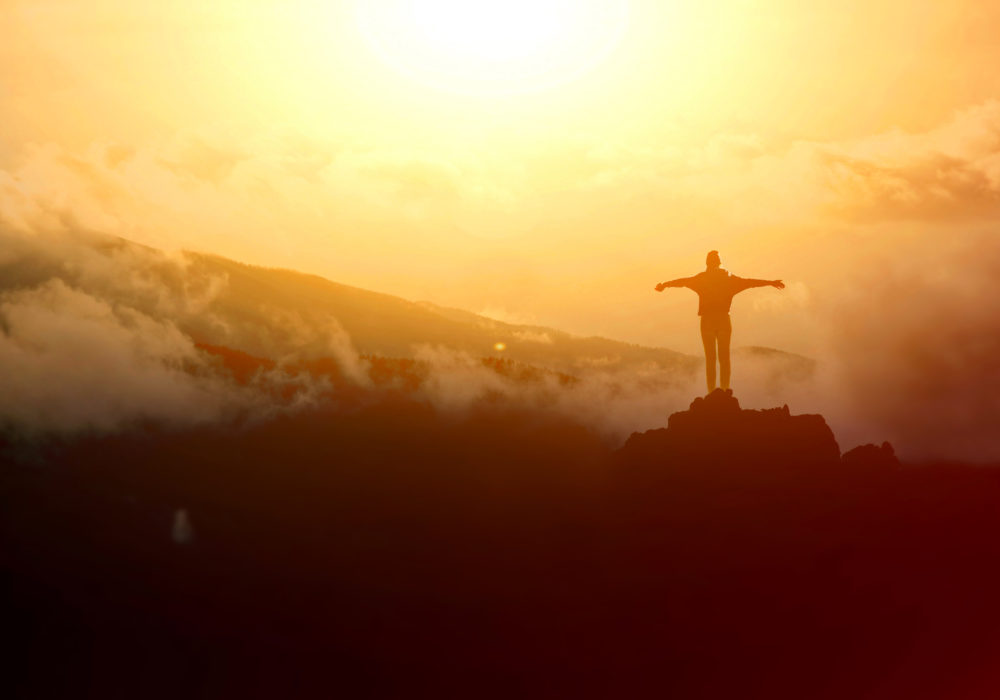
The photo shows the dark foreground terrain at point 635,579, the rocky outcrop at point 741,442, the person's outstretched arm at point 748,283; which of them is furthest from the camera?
the dark foreground terrain at point 635,579

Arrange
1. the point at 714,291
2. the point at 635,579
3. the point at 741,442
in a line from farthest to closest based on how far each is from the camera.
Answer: the point at 635,579 < the point at 741,442 < the point at 714,291

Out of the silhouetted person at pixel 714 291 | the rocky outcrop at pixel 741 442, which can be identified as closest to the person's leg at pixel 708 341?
the silhouetted person at pixel 714 291

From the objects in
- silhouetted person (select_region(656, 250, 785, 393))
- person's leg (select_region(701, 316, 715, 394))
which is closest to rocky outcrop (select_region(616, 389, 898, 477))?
person's leg (select_region(701, 316, 715, 394))

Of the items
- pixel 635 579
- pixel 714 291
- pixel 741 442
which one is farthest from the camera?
pixel 635 579

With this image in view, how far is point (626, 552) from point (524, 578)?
488 inches

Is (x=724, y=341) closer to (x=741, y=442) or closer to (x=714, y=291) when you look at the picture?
(x=714, y=291)

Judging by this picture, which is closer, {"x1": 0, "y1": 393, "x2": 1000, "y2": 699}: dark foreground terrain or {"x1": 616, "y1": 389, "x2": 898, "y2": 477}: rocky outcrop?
{"x1": 616, "y1": 389, "x2": 898, "y2": 477}: rocky outcrop

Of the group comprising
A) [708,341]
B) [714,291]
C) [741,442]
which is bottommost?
[741,442]

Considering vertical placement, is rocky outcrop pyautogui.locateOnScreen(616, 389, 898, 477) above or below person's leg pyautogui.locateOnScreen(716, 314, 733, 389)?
below

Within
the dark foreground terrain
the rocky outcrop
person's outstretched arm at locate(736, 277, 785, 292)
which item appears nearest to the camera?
person's outstretched arm at locate(736, 277, 785, 292)

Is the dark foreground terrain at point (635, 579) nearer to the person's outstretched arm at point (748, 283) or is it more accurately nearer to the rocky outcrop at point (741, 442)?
the rocky outcrop at point (741, 442)

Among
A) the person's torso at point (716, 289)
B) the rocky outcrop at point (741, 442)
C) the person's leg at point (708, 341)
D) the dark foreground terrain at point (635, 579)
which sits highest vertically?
the person's torso at point (716, 289)

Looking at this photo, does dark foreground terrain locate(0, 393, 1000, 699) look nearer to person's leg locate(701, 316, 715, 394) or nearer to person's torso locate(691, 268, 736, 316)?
person's leg locate(701, 316, 715, 394)

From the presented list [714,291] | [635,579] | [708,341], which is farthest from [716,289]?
[635,579]
